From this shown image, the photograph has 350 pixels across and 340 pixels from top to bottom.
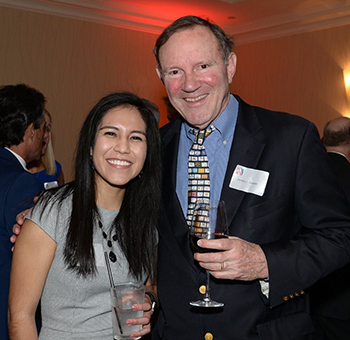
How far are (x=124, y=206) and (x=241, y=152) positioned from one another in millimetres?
585

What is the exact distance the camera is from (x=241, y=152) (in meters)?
1.96

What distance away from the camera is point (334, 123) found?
4461 mm

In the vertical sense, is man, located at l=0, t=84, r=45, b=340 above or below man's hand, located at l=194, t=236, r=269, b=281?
above

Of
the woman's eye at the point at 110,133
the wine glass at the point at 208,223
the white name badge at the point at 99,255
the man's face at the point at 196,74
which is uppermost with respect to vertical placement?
the man's face at the point at 196,74

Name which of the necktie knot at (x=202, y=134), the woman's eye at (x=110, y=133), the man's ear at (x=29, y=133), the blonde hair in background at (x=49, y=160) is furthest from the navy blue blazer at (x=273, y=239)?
the blonde hair in background at (x=49, y=160)

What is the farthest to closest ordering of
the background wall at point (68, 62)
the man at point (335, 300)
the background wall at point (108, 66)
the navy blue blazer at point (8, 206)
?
the background wall at point (108, 66), the background wall at point (68, 62), the man at point (335, 300), the navy blue blazer at point (8, 206)

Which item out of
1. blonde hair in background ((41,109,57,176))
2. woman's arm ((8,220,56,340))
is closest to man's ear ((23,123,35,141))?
blonde hair in background ((41,109,57,176))

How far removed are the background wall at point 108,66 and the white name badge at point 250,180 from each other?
223 inches

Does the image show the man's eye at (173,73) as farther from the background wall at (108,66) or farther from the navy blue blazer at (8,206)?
the background wall at (108,66)

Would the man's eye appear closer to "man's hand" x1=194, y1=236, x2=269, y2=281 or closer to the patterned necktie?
the patterned necktie

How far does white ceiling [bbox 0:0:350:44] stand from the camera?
7.02m

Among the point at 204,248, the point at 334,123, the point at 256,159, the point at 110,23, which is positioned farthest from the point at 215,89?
the point at 110,23

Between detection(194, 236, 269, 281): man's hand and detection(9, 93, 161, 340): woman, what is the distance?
0.31 meters

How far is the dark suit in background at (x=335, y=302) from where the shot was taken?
150 inches
